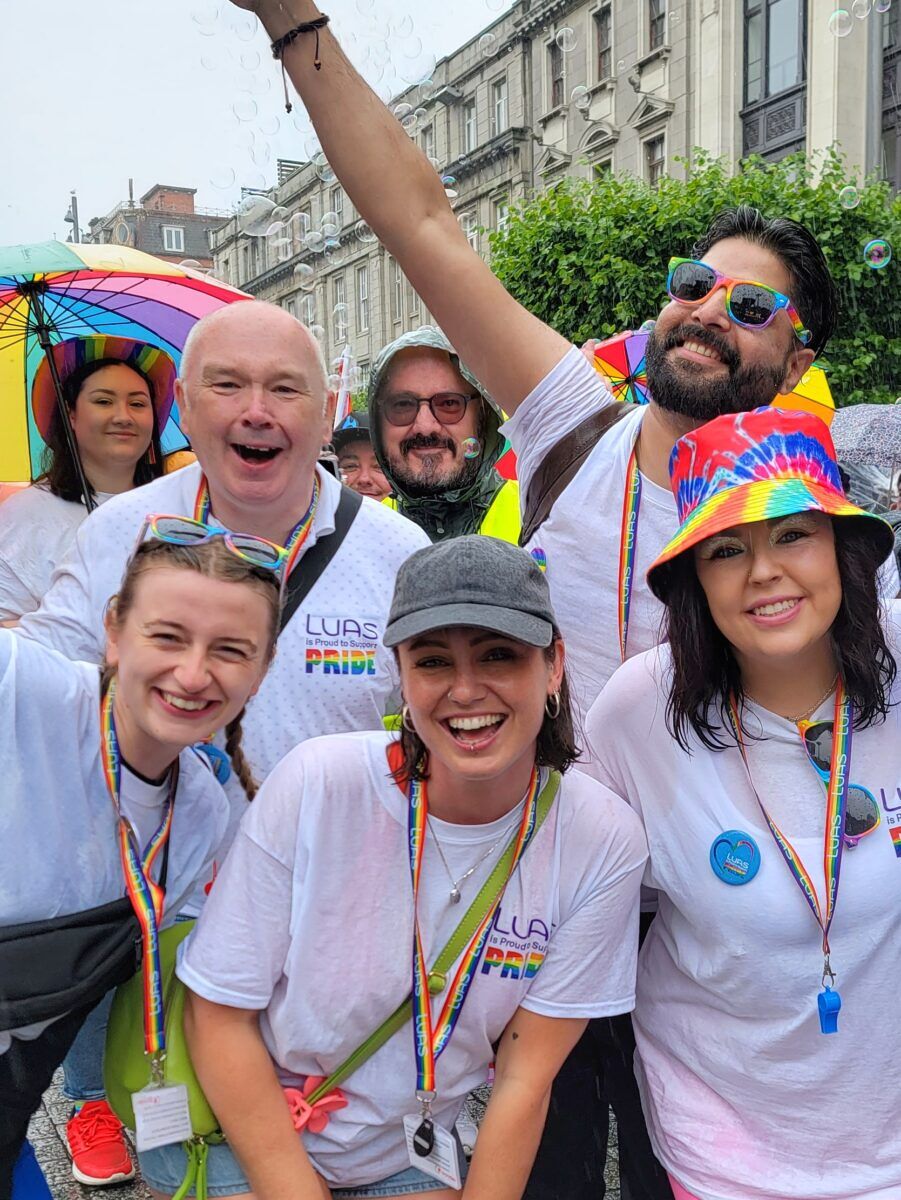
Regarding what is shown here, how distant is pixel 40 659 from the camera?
1964mm

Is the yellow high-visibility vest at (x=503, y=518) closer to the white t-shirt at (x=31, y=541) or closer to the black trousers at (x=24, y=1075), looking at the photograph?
the white t-shirt at (x=31, y=541)

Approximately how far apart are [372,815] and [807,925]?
0.78 m

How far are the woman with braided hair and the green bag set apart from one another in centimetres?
8

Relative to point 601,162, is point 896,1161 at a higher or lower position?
lower

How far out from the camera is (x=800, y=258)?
8.37 feet

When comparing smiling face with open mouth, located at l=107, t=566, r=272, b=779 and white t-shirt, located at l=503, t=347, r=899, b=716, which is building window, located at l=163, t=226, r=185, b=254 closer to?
white t-shirt, located at l=503, t=347, r=899, b=716

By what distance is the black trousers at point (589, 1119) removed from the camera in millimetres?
2354

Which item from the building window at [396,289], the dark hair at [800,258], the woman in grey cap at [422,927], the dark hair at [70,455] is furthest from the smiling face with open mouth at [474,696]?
the building window at [396,289]

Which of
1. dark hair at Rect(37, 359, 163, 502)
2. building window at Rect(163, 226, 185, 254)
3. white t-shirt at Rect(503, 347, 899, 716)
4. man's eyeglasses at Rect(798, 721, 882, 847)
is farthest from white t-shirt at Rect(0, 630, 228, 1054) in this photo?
building window at Rect(163, 226, 185, 254)

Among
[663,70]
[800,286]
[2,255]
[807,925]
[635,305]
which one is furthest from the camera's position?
[663,70]

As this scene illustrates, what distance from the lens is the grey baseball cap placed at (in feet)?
6.21

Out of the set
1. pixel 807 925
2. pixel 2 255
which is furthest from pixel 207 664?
pixel 2 255

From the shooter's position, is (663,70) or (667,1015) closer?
(667,1015)

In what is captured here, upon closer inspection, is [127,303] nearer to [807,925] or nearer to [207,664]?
[207,664]
